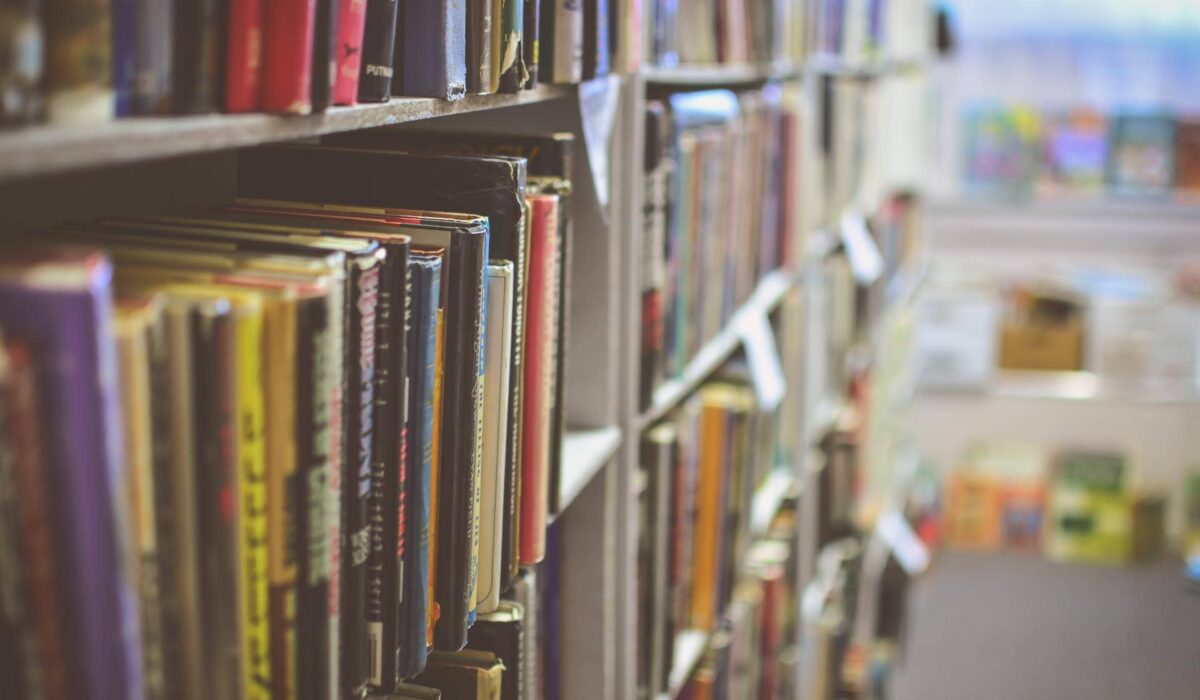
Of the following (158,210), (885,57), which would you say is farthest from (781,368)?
(885,57)

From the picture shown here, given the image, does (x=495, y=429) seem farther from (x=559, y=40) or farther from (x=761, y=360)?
(x=761, y=360)

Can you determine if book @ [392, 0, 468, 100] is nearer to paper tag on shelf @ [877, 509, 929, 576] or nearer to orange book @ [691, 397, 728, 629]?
orange book @ [691, 397, 728, 629]

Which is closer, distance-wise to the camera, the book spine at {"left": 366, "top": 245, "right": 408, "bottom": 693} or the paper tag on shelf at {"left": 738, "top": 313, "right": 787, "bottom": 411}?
the book spine at {"left": 366, "top": 245, "right": 408, "bottom": 693}

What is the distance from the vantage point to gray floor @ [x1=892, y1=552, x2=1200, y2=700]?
3473 mm

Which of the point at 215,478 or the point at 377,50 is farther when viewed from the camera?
the point at 377,50

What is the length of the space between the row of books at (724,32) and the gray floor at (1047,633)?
2010 mm

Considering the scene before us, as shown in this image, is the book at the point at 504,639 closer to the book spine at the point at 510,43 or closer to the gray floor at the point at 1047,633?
the book spine at the point at 510,43

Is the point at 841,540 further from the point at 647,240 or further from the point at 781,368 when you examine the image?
the point at 647,240

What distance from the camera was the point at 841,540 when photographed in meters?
2.86

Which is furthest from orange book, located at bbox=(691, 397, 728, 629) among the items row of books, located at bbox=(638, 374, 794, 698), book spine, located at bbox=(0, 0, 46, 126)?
book spine, located at bbox=(0, 0, 46, 126)

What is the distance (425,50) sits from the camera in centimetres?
81

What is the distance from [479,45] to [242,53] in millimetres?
294

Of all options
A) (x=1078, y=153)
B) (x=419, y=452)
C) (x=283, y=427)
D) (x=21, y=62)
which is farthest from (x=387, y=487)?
(x=1078, y=153)

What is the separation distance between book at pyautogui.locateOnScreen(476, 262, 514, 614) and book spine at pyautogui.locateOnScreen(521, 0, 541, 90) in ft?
0.63
